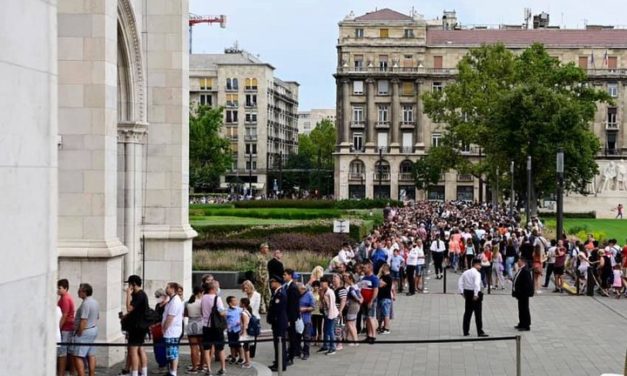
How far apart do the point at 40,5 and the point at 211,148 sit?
98922 millimetres

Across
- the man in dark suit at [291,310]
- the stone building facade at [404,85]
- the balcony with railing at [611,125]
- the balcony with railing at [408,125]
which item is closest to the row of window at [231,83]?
the stone building facade at [404,85]

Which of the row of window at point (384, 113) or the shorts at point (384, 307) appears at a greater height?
the row of window at point (384, 113)

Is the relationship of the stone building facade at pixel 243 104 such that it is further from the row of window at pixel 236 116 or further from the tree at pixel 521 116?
the tree at pixel 521 116

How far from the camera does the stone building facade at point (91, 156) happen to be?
8.35 meters

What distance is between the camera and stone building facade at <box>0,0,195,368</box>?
8.35 m

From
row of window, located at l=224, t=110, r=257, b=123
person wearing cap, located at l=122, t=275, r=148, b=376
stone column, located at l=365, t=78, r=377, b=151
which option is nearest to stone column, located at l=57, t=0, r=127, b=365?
person wearing cap, located at l=122, t=275, r=148, b=376

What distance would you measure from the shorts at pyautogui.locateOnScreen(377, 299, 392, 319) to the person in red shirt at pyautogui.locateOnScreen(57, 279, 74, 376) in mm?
7972

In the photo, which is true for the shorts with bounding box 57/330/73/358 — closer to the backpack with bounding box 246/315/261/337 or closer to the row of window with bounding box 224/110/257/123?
the backpack with bounding box 246/315/261/337

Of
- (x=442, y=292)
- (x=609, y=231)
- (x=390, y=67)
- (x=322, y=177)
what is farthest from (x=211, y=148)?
(x=442, y=292)

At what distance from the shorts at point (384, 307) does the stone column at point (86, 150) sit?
6552 millimetres

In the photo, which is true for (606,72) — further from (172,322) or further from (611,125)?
(172,322)

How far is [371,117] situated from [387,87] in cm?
361

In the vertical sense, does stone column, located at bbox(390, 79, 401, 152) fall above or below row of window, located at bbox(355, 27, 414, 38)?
below

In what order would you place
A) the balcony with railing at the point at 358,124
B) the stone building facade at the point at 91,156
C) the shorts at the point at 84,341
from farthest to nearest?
the balcony with railing at the point at 358,124 < the shorts at the point at 84,341 < the stone building facade at the point at 91,156
